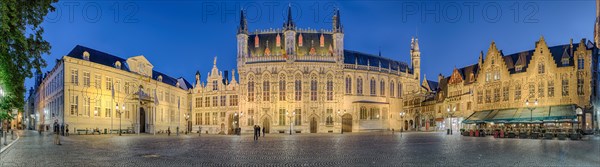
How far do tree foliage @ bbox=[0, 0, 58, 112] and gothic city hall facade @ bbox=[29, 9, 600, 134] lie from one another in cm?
3435

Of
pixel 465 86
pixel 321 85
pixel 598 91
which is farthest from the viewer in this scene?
pixel 321 85

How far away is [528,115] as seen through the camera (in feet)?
177

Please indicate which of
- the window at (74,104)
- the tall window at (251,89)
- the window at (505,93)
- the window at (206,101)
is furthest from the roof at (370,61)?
the window at (74,104)

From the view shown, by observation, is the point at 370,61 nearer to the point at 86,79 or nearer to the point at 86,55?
the point at 86,55

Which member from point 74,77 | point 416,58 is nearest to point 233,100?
point 74,77

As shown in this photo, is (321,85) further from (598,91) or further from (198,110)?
(598,91)

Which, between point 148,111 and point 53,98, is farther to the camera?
point 148,111

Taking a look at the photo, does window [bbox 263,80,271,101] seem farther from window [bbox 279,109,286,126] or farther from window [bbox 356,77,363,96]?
window [bbox 356,77,363,96]

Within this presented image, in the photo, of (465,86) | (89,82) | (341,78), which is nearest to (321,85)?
(341,78)

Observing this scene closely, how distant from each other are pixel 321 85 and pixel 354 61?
9.75m

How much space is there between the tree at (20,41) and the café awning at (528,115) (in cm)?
4062

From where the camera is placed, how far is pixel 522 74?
58.5m

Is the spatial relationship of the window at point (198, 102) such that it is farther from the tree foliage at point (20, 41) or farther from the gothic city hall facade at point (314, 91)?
the tree foliage at point (20, 41)

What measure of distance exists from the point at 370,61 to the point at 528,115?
3725 cm
